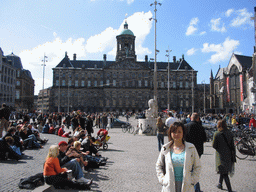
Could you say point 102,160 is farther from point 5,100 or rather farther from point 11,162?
point 5,100

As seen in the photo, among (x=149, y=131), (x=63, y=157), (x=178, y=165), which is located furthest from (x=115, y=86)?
(x=178, y=165)

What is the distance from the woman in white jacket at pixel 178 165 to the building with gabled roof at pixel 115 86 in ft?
212

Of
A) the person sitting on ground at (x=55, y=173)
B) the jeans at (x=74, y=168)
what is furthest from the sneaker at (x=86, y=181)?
the person sitting on ground at (x=55, y=173)

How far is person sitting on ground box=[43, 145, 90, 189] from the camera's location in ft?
17.1

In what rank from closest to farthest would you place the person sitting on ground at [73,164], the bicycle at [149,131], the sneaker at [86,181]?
the sneaker at [86,181]
the person sitting on ground at [73,164]
the bicycle at [149,131]

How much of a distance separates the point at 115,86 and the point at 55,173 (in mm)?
65003

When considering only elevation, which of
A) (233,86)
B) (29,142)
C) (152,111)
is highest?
(233,86)

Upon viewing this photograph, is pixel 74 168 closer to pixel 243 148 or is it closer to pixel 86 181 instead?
pixel 86 181

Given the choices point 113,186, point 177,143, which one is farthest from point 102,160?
point 177,143

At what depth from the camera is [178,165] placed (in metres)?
3.19

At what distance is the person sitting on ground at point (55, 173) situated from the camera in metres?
5.23

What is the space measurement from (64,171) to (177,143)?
3198 millimetres

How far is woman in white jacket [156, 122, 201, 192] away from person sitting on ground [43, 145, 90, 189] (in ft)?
9.35

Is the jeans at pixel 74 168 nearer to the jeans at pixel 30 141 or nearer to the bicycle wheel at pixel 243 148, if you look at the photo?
the jeans at pixel 30 141
